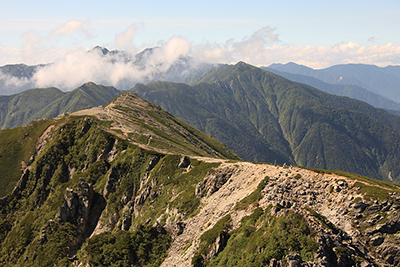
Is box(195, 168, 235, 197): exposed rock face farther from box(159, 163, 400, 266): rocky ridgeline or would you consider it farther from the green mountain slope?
→ the green mountain slope

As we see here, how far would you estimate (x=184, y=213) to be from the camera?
79.6 m

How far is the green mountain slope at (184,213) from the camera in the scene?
44.9 meters

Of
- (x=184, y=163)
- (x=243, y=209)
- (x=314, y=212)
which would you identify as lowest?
(x=243, y=209)

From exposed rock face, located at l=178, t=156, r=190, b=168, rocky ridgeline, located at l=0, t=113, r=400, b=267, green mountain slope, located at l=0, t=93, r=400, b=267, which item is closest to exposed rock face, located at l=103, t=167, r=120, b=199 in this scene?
rocky ridgeline, located at l=0, t=113, r=400, b=267

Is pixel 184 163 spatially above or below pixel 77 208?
above

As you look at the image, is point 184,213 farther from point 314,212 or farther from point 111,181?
point 111,181

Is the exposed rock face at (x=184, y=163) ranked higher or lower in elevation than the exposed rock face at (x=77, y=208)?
higher

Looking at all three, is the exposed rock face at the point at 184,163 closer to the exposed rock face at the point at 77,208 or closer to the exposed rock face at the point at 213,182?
the exposed rock face at the point at 213,182

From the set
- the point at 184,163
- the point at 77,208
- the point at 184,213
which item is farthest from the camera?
the point at 184,163

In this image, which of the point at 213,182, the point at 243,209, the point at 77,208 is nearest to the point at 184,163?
the point at 213,182

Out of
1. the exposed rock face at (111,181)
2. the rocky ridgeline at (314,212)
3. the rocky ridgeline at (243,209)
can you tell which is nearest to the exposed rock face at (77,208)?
the rocky ridgeline at (243,209)

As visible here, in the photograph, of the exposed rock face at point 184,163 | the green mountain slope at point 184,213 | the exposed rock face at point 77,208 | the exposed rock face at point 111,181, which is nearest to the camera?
the green mountain slope at point 184,213

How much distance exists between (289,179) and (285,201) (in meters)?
15.4

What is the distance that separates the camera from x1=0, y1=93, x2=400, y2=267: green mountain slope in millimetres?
44906
